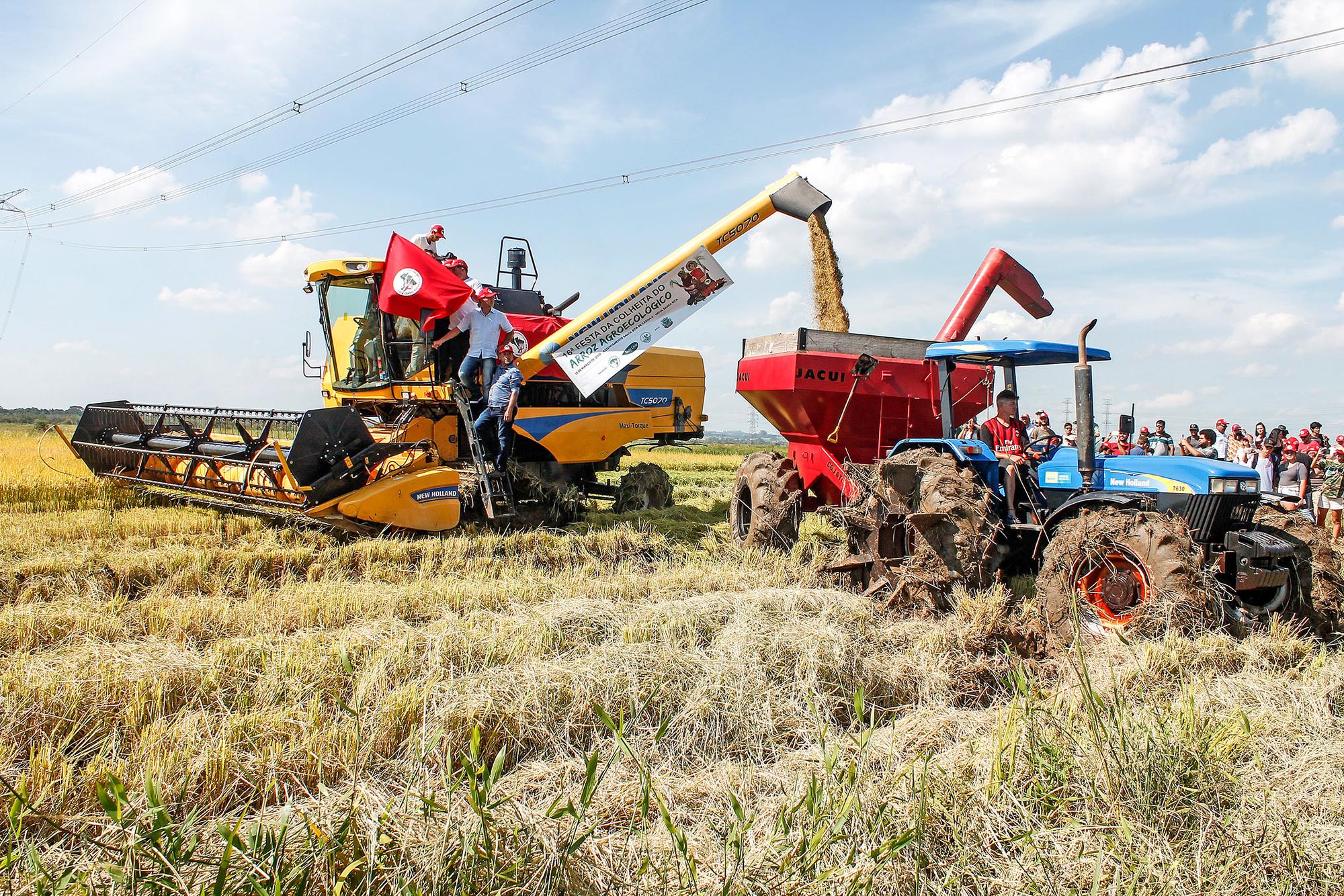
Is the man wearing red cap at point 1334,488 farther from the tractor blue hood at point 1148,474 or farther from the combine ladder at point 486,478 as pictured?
the combine ladder at point 486,478

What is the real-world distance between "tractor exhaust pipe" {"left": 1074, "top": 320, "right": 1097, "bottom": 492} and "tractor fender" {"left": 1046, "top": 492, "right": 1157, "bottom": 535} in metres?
0.15

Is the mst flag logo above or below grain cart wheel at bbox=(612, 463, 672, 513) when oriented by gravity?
above

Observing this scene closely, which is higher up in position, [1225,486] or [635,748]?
[1225,486]

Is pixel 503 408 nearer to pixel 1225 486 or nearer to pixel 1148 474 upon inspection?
pixel 1148 474

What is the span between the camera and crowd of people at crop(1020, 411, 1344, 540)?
9.88 meters

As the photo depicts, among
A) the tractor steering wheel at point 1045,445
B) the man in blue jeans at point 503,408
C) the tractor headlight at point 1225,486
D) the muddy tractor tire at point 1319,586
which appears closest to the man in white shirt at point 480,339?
the man in blue jeans at point 503,408

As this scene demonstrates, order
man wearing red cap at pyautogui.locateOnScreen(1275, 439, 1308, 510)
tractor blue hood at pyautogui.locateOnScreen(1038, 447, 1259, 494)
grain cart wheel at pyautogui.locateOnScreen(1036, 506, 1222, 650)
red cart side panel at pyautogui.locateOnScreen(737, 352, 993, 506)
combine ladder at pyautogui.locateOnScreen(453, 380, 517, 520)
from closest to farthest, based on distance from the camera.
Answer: grain cart wheel at pyautogui.locateOnScreen(1036, 506, 1222, 650)
tractor blue hood at pyautogui.locateOnScreen(1038, 447, 1259, 494)
red cart side panel at pyautogui.locateOnScreen(737, 352, 993, 506)
combine ladder at pyautogui.locateOnScreen(453, 380, 517, 520)
man wearing red cap at pyautogui.locateOnScreen(1275, 439, 1308, 510)

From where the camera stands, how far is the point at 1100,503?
15.8 ft

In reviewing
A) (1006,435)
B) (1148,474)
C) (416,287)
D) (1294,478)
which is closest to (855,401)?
(1006,435)

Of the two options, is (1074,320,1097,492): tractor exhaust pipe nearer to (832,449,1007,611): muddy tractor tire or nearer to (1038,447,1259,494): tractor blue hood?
(1038,447,1259,494): tractor blue hood

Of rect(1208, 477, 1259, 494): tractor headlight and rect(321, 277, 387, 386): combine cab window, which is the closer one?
rect(1208, 477, 1259, 494): tractor headlight

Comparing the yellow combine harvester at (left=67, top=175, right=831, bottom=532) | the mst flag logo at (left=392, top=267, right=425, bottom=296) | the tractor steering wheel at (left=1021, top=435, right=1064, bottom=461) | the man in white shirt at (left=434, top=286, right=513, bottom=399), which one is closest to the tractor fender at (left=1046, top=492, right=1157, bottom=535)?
the tractor steering wheel at (left=1021, top=435, right=1064, bottom=461)

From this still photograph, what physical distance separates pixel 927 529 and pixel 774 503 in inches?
89.6

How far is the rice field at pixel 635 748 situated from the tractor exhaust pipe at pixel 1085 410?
99cm
